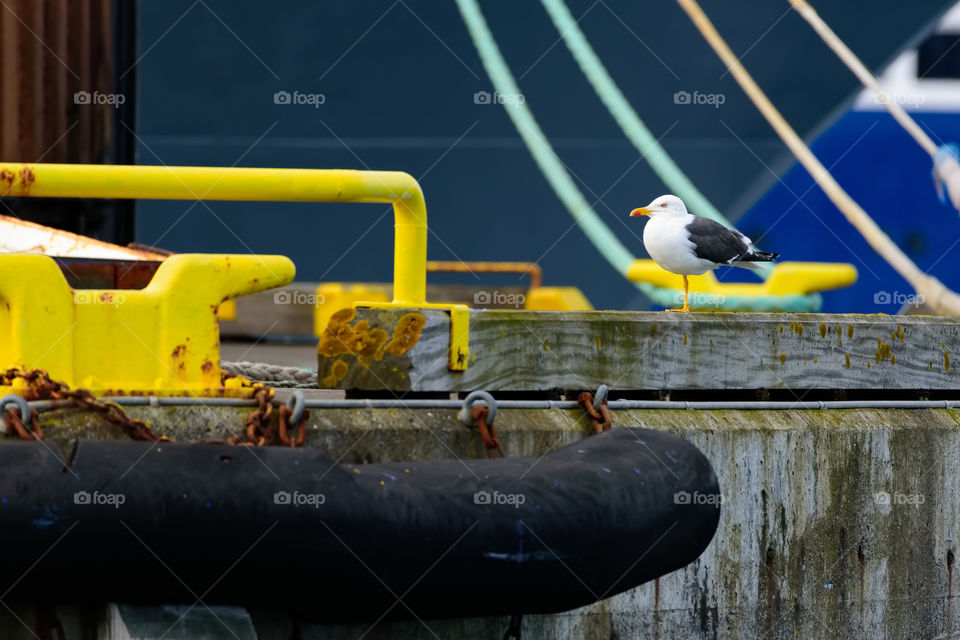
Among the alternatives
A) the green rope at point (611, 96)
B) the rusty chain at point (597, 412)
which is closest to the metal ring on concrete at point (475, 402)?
the rusty chain at point (597, 412)

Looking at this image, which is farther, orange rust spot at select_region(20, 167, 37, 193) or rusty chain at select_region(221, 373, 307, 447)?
orange rust spot at select_region(20, 167, 37, 193)

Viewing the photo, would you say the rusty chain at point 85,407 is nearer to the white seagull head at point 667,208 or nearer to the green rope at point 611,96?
the white seagull head at point 667,208

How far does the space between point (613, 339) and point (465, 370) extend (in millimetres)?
441

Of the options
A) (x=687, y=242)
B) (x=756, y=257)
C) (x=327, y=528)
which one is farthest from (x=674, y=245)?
(x=327, y=528)

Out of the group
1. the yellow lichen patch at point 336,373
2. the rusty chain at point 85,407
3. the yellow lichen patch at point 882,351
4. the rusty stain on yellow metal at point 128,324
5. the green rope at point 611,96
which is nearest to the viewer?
the rusty chain at point 85,407

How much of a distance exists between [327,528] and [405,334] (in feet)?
2.17

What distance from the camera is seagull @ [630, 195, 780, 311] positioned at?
4.02 metres

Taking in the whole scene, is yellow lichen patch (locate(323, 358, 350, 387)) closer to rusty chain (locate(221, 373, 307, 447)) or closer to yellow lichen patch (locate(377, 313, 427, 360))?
yellow lichen patch (locate(377, 313, 427, 360))

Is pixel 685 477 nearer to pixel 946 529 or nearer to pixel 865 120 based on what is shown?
pixel 946 529

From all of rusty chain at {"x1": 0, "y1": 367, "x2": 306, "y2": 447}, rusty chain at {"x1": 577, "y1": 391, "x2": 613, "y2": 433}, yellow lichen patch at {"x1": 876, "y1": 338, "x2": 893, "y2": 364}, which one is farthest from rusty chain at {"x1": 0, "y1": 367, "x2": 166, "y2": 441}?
yellow lichen patch at {"x1": 876, "y1": 338, "x2": 893, "y2": 364}

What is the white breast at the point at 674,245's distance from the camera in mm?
4016

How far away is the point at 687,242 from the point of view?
13.1 ft

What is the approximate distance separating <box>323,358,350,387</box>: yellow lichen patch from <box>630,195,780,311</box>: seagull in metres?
1.35

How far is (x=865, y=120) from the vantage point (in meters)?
11.3
